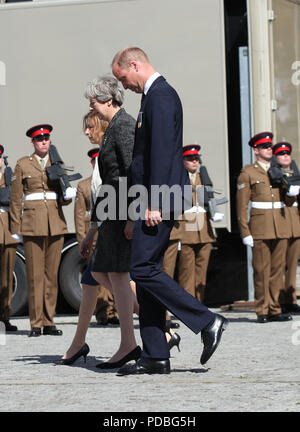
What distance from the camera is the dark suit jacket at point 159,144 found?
5.60 metres

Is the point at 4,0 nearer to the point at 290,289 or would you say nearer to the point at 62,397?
the point at 290,289

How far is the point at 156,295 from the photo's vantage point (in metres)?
5.66

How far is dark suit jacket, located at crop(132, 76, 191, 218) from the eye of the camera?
18.4ft

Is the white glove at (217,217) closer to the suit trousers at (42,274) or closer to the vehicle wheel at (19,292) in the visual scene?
the suit trousers at (42,274)

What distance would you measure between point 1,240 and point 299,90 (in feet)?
11.1

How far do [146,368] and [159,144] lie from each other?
1.20 m

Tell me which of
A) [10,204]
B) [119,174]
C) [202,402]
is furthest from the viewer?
[10,204]

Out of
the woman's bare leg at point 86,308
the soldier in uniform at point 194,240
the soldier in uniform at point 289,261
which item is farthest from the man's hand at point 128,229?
the soldier in uniform at point 289,261

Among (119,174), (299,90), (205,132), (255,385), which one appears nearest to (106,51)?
(205,132)

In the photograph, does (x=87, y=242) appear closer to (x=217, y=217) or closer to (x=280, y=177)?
(x=280, y=177)

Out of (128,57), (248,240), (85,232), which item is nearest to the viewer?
(128,57)

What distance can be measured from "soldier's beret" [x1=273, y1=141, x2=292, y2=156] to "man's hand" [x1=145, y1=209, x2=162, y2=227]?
470cm

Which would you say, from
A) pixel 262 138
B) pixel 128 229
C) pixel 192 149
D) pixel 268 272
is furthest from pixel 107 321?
pixel 128 229

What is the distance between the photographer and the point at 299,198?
33.6 feet
